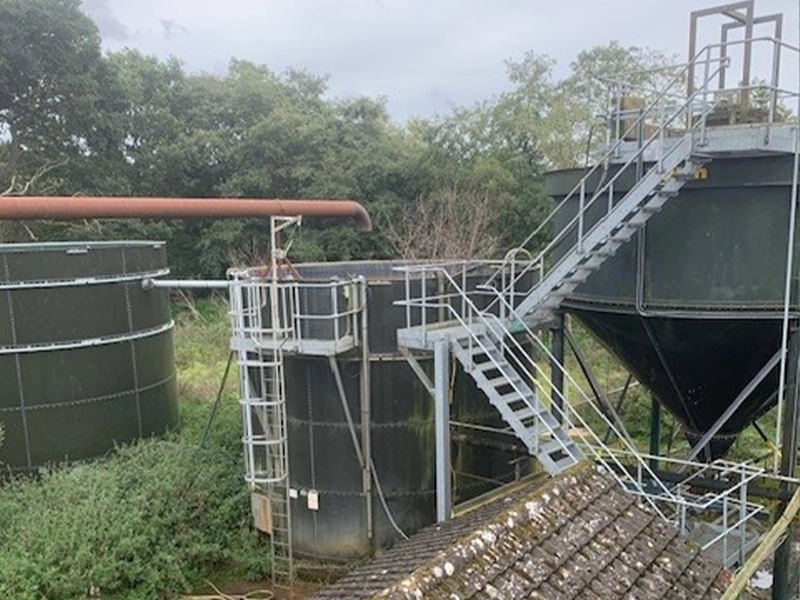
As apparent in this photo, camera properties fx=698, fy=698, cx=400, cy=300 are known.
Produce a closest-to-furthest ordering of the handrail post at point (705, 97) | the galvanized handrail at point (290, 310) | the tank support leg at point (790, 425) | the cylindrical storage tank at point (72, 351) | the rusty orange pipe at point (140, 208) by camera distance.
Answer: the handrail post at point (705, 97)
the tank support leg at point (790, 425)
the rusty orange pipe at point (140, 208)
the galvanized handrail at point (290, 310)
the cylindrical storage tank at point (72, 351)

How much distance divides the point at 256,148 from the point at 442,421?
75.7ft

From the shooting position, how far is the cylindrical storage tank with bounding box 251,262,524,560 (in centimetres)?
1078

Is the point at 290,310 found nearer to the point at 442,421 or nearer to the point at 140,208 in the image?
the point at 140,208

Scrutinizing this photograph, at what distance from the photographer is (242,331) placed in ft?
35.5

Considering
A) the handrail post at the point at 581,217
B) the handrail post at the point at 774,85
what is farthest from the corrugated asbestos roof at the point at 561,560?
the handrail post at the point at 774,85

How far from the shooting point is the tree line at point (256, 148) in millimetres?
26453

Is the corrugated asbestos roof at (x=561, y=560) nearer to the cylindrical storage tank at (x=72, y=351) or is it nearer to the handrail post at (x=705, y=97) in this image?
the handrail post at (x=705, y=97)

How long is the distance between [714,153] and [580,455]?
4061mm

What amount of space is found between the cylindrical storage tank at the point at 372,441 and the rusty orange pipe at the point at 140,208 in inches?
114

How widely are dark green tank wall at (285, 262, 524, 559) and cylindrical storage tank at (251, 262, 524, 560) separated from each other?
2 cm

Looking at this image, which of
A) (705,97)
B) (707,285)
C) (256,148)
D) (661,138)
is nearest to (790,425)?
(707,285)

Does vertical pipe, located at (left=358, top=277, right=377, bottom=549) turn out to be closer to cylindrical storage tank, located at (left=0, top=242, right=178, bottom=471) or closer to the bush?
the bush

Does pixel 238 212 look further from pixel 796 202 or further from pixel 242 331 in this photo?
pixel 796 202

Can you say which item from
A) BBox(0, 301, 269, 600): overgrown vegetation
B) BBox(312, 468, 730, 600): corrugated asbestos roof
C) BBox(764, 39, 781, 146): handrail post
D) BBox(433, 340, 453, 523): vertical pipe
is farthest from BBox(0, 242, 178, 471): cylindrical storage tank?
BBox(764, 39, 781, 146): handrail post
